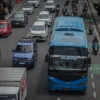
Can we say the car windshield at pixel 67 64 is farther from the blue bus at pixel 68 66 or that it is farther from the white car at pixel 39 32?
the white car at pixel 39 32

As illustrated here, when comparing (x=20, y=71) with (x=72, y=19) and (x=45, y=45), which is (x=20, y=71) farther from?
(x=45, y=45)

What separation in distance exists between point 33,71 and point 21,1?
47.3m

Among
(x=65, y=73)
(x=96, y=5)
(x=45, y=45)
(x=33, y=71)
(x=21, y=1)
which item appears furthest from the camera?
(x=21, y=1)

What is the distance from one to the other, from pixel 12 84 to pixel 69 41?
19.7 feet

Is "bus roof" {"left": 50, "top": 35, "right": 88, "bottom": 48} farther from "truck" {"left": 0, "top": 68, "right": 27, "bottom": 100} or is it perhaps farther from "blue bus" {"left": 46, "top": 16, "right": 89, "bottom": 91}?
"truck" {"left": 0, "top": 68, "right": 27, "bottom": 100}

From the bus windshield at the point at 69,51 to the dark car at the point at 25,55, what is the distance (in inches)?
244

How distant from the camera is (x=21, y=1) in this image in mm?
74188

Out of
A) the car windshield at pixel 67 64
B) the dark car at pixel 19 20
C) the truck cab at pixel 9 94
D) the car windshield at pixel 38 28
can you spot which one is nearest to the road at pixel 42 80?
the car windshield at pixel 67 64

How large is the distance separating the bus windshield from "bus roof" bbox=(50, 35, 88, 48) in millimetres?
212

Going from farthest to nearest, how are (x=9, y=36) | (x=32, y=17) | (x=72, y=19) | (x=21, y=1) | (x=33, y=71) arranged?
(x=21, y=1)
(x=32, y=17)
(x=9, y=36)
(x=72, y=19)
(x=33, y=71)

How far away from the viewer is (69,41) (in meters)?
23.0

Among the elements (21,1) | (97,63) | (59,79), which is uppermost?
(59,79)

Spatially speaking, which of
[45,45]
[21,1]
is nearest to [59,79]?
[45,45]

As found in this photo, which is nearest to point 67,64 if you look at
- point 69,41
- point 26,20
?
point 69,41
